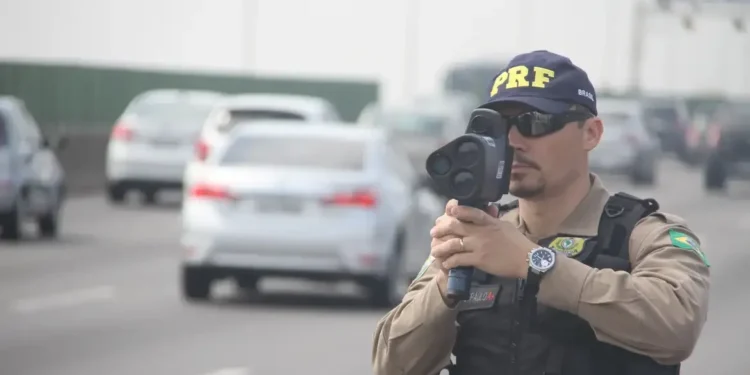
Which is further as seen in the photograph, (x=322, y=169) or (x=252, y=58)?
(x=252, y=58)

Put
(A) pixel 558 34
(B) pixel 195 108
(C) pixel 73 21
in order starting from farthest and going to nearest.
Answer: (A) pixel 558 34 → (C) pixel 73 21 → (B) pixel 195 108

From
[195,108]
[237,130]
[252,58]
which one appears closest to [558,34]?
[252,58]

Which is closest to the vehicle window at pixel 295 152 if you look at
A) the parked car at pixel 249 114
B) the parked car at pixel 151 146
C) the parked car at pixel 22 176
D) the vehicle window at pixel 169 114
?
the parked car at pixel 22 176

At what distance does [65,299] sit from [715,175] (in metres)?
23.5

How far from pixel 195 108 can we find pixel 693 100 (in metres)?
67.2

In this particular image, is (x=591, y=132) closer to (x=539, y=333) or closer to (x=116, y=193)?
(x=539, y=333)

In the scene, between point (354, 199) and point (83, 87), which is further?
point (83, 87)

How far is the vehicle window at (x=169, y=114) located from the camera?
99.6 feet

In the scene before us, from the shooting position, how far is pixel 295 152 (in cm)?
1617

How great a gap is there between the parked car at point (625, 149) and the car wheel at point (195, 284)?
2379 centimetres

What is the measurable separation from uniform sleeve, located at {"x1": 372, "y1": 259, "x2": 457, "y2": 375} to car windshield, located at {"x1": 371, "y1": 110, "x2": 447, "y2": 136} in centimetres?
3027

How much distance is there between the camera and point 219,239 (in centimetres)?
1557

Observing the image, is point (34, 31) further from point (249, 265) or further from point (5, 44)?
point (249, 265)

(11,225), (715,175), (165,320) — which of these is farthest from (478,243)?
(715,175)
